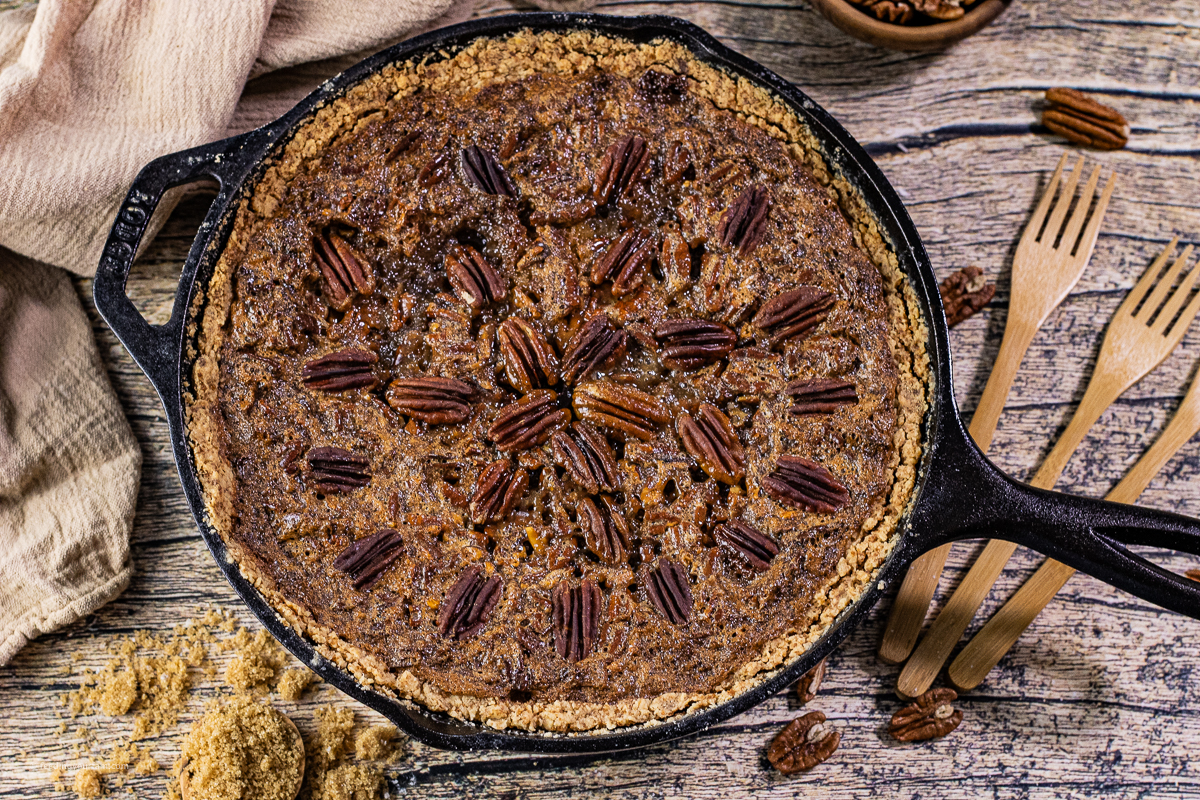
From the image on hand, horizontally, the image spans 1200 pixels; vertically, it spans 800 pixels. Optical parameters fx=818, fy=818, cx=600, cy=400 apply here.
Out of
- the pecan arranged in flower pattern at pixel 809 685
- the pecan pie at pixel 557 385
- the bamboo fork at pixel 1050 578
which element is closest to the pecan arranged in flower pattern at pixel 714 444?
the pecan pie at pixel 557 385

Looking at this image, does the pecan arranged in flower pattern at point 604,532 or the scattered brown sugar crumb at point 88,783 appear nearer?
the pecan arranged in flower pattern at point 604,532

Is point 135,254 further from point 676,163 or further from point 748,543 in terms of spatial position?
point 748,543

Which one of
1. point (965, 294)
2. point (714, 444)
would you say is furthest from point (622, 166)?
point (965, 294)

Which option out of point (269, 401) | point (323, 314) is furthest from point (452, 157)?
point (269, 401)

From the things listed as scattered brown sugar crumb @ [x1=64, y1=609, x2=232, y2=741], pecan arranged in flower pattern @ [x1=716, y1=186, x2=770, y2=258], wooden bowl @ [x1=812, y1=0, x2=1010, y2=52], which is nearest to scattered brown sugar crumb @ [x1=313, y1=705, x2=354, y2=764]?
scattered brown sugar crumb @ [x1=64, y1=609, x2=232, y2=741]

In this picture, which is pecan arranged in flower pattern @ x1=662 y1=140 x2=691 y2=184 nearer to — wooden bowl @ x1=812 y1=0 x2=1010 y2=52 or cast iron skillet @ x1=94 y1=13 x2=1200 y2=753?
cast iron skillet @ x1=94 y1=13 x2=1200 y2=753

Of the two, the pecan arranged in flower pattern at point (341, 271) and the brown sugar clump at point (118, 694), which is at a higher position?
the pecan arranged in flower pattern at point (341, 271)

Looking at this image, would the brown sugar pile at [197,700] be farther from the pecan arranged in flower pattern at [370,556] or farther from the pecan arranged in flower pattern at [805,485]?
the pecan arranged in flower pattern at [805,485]
